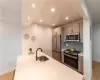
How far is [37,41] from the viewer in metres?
4.79

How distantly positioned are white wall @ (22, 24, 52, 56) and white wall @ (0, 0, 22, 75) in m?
0.78

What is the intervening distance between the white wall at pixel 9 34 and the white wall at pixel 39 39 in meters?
0.78

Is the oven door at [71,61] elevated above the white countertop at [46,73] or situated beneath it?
situated beneath

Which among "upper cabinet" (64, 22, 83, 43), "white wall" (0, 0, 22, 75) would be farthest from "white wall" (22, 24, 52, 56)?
"upper cabinet" (64, 22, 83, 43)

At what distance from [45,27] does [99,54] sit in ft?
13.4

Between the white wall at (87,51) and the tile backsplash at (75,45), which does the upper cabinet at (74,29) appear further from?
the white wall at (87,51)

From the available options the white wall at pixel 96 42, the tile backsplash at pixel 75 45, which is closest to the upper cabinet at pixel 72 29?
the tile backsplash at pixel 75 45

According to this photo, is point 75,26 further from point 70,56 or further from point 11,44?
point 11,44

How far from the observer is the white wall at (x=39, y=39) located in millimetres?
4417

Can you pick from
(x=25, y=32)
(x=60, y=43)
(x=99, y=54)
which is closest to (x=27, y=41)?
(x=25, y=32)

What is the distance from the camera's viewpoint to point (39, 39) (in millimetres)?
4895

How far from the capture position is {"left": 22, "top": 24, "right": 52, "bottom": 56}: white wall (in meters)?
4.42

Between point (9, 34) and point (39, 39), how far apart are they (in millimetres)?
1980

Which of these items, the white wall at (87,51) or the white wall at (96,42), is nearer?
the white wall at (87,51)
